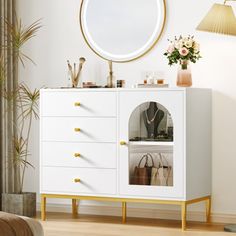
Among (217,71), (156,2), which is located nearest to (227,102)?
(217,71)

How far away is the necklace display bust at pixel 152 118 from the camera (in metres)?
5.06

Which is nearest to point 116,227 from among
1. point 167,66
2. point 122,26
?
point 167,66

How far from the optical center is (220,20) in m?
5.05

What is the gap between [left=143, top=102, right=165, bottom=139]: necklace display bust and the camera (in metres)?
5.06

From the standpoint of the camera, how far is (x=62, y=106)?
5332mm

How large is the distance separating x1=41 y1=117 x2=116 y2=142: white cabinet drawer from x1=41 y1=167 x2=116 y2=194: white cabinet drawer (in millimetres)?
232

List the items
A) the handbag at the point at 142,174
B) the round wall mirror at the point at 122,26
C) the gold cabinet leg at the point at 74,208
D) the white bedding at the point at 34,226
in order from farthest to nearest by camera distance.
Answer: the gold cabinet leg at the point at 74,208
the round wall mirror at the point at 122,26
the handbag at the point at 142,174
the white bedding at the point at 34,226

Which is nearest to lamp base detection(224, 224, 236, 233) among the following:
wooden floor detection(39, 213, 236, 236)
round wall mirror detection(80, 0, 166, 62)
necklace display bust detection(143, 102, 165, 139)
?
wooden floor detection(39, 213, 236, 236)

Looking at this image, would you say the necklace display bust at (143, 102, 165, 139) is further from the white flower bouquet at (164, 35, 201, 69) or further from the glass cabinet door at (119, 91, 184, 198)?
the white flower bouquet at (164, 35, 201, 69)

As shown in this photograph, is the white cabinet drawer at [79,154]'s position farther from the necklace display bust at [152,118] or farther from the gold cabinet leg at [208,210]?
the gold cabinet leg at [208,210]

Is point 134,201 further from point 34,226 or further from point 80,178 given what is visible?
point 34,226

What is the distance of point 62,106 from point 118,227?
39.3 inches

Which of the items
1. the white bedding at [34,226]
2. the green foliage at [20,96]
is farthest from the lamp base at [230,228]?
the white bedding at [34,226]

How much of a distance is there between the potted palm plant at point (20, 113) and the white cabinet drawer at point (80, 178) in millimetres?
305
